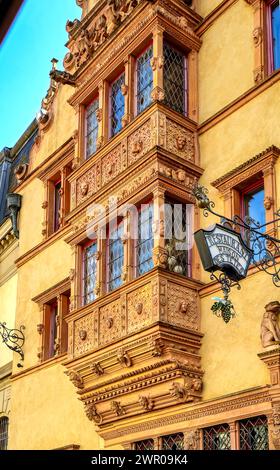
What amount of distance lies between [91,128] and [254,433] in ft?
25.7

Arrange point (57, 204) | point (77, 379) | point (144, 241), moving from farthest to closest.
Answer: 1. point (57, 204)
2. point (77, 379)
3. point (144, 241)

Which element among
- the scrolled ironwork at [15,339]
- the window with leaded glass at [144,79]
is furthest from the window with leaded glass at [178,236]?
the scrolled ironwork at [15,339]

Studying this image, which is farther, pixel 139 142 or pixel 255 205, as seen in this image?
pixel 139 142

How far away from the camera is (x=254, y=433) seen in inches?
399

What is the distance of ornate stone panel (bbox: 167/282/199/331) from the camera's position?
1134 centimetres


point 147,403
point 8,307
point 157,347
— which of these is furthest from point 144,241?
point 8,307

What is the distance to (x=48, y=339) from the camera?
16922mm

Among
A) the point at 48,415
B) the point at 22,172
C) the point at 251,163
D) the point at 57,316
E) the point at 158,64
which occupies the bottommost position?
the point at 48,415

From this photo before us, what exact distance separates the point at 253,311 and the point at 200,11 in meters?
6.64

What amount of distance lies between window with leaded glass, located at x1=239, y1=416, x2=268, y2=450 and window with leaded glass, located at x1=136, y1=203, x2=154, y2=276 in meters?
3.12

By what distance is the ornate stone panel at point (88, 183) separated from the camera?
1413 cm

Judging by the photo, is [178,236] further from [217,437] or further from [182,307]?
[217,437]

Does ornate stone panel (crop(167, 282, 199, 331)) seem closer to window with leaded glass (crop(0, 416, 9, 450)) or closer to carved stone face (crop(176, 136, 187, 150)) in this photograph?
carved stone face (crop(176, 136, 187, 150))
